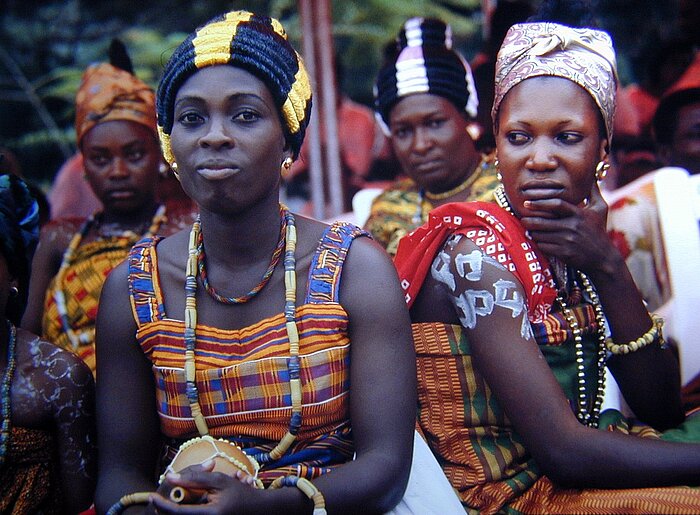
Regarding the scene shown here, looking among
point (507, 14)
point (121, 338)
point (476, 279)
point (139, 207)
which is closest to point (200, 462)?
point (121, 338)

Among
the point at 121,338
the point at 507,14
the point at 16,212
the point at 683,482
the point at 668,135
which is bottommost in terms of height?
the point at 683,482

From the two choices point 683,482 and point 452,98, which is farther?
point 452,98

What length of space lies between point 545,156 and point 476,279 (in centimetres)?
41

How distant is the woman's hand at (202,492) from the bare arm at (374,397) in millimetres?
94

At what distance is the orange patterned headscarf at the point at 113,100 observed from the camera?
12.8 feet

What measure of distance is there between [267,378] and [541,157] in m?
1.01

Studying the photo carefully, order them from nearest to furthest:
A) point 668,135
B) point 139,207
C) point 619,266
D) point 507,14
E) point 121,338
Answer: point 121,338, point 619,266, point 139,207, point 668,135, point 507,14

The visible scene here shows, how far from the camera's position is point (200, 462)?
6.56 feet

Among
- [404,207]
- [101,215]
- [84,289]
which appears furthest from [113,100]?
[404,207]

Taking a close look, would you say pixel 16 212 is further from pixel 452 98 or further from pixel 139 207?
pixel 452 98

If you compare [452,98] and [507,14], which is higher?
[507,14]

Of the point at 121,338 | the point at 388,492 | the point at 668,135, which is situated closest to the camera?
the point at 388,492

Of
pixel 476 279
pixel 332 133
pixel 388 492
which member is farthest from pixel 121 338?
pixel 332 133

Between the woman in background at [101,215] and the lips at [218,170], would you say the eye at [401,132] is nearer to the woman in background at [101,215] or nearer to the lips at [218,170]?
the woman in background at [101,215]
